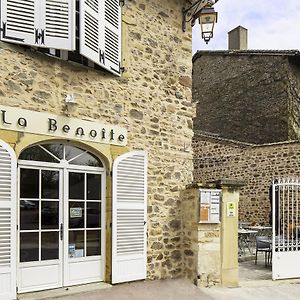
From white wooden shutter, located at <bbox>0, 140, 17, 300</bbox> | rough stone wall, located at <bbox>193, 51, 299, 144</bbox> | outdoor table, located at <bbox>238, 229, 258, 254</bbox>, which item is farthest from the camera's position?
rough stone wall, located at <bbox>193, 51, 299, 144</bbox>

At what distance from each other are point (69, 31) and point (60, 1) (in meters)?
0.47

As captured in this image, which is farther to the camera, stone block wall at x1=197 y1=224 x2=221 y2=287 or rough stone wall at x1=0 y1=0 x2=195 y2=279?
stone block wall at x1=197 y1=224 x2=221 y2=287

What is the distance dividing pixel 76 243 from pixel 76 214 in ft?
1.49

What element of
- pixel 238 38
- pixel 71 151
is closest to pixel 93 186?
pixel 71 151

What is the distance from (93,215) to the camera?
23.2ft

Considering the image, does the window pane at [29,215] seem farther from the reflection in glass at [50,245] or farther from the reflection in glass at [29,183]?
the reflection in glass at [50,245]

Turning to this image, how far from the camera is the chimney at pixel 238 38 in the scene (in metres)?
20.7

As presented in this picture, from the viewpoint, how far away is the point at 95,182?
715 cm

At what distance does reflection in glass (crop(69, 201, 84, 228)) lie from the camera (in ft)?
22.2

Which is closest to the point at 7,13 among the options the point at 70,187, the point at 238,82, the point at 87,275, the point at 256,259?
the point at 70,187

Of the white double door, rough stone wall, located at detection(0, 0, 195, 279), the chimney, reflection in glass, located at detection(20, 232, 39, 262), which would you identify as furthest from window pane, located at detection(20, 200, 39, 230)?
the chimney

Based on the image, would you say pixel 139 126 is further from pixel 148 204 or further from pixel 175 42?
pixel 175 42

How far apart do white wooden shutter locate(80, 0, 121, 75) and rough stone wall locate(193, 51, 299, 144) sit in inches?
465

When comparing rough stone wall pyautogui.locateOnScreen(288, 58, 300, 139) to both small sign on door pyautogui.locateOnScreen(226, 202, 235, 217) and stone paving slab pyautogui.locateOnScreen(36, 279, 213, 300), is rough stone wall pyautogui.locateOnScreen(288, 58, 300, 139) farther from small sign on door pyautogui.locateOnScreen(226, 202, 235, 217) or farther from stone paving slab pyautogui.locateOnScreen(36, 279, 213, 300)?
stone paving slab pyautogui.locateOnScreen(36, 279, 213, 300)
